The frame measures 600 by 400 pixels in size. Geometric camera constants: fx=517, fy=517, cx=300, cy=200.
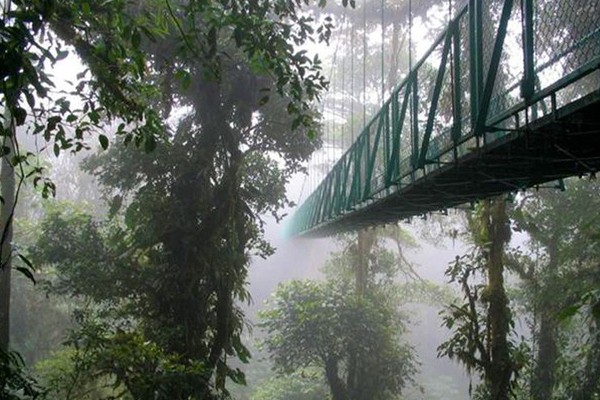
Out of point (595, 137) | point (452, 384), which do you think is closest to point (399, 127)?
point (595, 137)

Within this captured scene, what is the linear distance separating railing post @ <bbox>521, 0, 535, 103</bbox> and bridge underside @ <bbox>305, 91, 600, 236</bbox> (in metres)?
0.13

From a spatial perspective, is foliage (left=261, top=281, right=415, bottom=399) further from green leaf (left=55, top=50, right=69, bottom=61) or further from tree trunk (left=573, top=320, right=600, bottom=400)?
green leaf (left=55, top=50, right=69, bottom=61)

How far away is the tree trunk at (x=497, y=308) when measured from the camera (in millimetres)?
4820

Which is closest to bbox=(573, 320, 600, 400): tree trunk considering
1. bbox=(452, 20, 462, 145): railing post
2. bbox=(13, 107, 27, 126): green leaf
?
bbox=(452, 20, 462, 145): railing post

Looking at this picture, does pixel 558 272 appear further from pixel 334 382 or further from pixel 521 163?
pixel 521 163

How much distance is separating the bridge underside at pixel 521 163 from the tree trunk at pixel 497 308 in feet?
4.96

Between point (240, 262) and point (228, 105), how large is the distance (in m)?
1.74

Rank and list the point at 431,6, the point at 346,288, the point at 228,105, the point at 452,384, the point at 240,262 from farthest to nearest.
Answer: the point at 452,384, the point at 431,6, the point at 346,288, the point at 228,105, the point at 240,262

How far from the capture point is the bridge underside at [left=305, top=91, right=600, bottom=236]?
179 cm

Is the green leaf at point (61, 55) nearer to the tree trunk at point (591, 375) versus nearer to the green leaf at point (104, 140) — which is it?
the green leaf at point (104, 140)

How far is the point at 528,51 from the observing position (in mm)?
1820

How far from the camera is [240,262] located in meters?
5.29

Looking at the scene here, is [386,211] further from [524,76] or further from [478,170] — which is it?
[524,76]

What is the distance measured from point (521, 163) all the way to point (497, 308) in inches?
118
